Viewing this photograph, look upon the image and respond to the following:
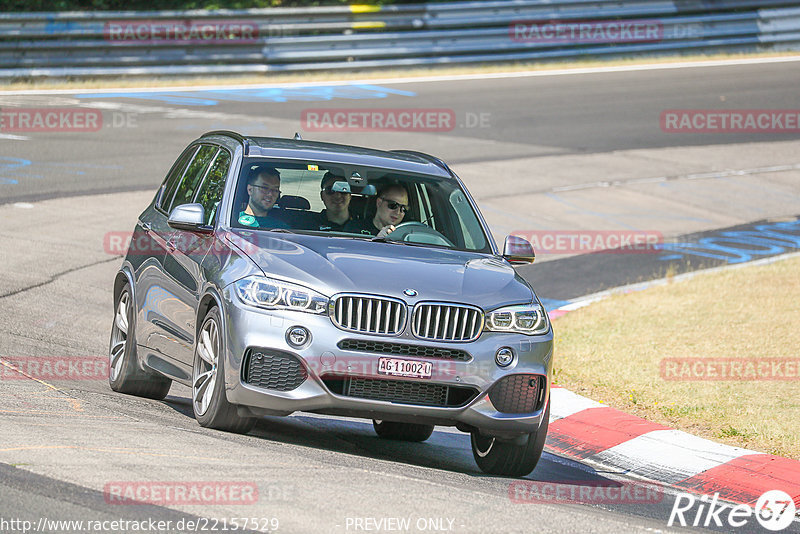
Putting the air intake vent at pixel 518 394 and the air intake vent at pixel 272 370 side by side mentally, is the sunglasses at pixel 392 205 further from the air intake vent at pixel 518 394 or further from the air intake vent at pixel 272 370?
the air intake vent at pixel 272 370

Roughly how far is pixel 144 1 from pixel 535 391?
81.4ft

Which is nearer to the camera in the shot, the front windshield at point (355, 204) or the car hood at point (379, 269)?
the car hood at point (379, 269)

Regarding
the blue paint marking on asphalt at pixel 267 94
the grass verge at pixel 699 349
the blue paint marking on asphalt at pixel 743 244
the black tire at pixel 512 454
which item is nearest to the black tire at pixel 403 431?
the black tire at pixel 512 454

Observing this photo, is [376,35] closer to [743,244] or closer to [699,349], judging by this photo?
[743,244]

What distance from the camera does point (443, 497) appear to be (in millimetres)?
6168

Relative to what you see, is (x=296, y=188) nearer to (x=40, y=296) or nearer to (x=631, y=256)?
(x=40, y=296)

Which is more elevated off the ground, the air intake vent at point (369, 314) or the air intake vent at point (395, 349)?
the air intake vent at point (369, 314)

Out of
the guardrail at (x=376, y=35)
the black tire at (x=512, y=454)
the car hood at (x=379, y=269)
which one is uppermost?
the guardrail at (x=376, y=35)

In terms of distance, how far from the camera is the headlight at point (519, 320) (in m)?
7.14

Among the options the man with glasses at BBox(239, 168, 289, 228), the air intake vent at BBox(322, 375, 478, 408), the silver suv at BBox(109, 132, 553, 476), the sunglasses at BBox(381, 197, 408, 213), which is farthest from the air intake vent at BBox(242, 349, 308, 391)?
the sunglasses at BBox(381, 197, 408, 213)

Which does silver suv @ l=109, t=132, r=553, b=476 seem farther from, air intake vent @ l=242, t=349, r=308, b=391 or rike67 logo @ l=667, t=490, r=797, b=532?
rike67 logo @ l=667, t=490, r=797, b=532

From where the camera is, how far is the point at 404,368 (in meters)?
6.89

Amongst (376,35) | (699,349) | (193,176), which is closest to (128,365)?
(193,176)

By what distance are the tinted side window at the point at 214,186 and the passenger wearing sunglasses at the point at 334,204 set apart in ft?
2.14
